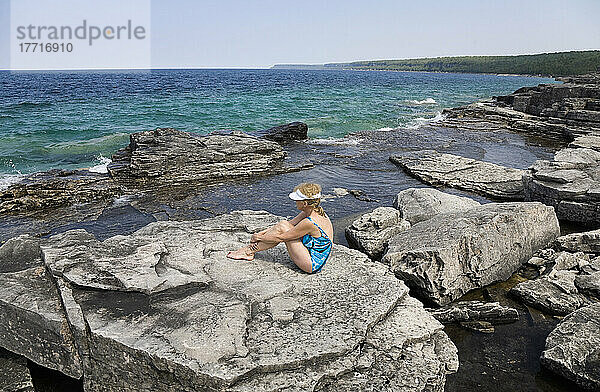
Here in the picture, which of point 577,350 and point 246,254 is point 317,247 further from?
point 577,350

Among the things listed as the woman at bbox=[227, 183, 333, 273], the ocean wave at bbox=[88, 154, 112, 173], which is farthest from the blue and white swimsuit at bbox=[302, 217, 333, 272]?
the ocean wave at bbox=[88, 154, 112, 173]

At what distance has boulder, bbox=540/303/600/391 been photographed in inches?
173

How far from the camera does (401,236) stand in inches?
286

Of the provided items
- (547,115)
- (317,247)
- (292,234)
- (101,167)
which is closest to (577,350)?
(317,247)

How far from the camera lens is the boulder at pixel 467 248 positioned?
5.99 m

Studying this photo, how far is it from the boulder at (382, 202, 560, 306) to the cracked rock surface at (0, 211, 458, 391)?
0.91 metres

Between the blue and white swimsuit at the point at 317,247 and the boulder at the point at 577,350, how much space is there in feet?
8.36

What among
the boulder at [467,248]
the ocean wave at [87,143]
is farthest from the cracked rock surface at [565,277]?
the ocean wave at [87,143]

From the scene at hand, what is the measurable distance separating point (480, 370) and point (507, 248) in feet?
8.17

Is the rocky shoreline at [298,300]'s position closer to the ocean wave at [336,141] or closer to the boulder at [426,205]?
the boulder at [426,205]

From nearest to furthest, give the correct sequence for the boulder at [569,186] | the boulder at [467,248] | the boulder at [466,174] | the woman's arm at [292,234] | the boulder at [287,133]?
1. the woman's arm at [292,234]
2. the boulder at [467,248]
3. the boulder at [569,186]
4. the boulder at [466,174]
5. the boulder at [287,133]

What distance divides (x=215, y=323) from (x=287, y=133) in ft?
54.5

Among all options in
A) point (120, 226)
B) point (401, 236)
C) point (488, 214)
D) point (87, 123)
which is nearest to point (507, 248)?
point (488, 214)

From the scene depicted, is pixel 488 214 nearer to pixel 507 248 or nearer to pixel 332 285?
pixel 507 248
